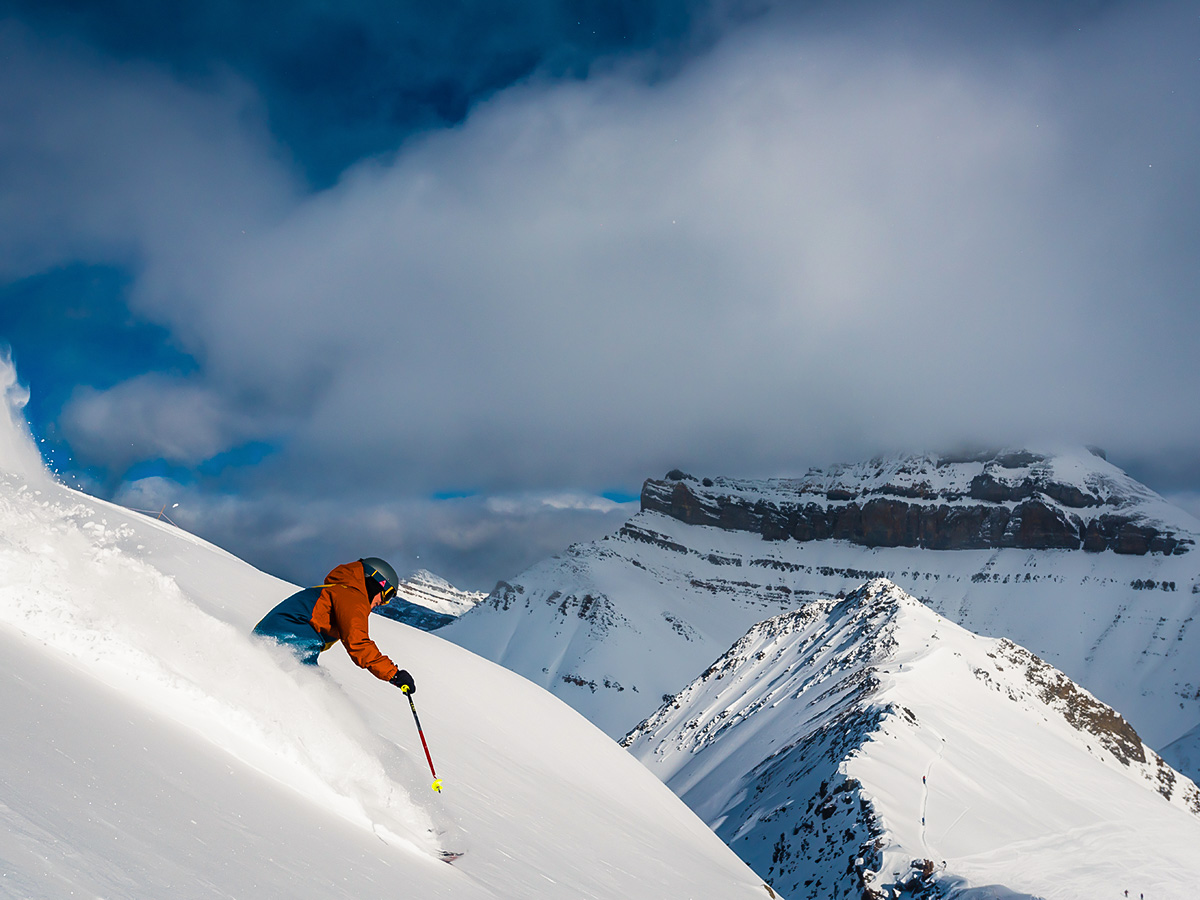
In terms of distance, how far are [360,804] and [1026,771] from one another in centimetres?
3946

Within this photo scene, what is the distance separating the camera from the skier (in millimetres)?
5871

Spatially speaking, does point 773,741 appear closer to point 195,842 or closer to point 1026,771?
point 1026,771

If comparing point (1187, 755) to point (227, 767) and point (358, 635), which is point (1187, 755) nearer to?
point (358, 635)

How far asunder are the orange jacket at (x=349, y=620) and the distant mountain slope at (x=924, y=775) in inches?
837

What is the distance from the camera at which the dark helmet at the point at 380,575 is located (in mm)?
6172

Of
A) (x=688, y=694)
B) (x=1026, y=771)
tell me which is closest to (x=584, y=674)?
(x=688, y=694)

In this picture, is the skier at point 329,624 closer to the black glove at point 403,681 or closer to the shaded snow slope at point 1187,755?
the black glove at point 403,681

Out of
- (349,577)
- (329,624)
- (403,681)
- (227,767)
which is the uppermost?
(349,577)

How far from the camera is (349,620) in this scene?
587 centimetres

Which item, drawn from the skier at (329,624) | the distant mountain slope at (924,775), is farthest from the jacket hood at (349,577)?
the distant mountain slope at (924,775)

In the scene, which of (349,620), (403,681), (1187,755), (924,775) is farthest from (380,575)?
(1187,755)

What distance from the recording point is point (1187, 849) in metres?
29.3

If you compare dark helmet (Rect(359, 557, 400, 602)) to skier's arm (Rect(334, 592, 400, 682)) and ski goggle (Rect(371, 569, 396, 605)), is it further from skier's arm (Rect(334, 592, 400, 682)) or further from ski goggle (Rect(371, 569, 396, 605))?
skier's arm (Rect(334, 592, 400, 682))

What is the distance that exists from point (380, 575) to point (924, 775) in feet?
102
